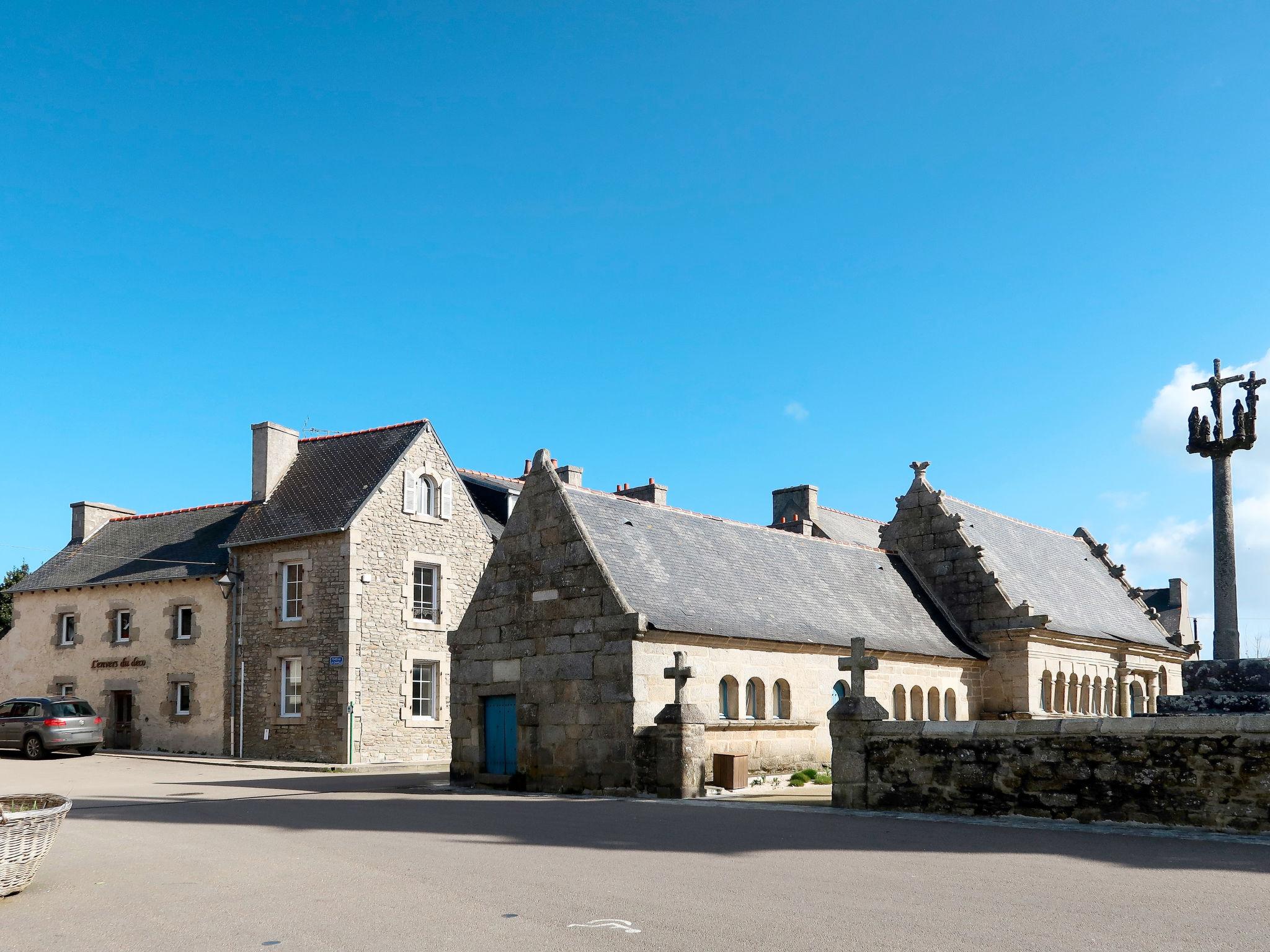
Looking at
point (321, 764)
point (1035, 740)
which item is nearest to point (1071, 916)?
point (1035, 740)

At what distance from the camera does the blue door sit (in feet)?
64.0

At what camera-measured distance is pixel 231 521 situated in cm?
3178

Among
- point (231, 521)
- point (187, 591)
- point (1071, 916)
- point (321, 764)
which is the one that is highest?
point (231, 521)

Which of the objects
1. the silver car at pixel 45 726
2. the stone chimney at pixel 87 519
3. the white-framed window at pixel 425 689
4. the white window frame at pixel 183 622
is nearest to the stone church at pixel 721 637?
the white-framed window at pixel 425 689

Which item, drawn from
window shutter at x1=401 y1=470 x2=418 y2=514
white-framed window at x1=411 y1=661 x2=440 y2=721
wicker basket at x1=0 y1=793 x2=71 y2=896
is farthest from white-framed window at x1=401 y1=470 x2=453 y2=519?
wicker basket at x1=0 y1=793 x2=71 y2=896

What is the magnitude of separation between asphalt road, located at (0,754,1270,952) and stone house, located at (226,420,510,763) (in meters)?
13.3

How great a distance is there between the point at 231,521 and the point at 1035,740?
24772 mm

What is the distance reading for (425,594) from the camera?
2967cm

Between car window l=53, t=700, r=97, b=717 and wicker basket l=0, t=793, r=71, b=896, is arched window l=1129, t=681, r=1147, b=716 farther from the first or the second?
wicker basket l=0, t=793, r=71, b=896

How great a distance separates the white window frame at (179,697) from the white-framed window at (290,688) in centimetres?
311

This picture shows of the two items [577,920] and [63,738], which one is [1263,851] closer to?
[577,920]

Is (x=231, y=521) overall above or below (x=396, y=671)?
above

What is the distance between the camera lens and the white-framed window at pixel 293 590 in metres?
28.5

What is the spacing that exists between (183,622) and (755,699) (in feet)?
58.8
